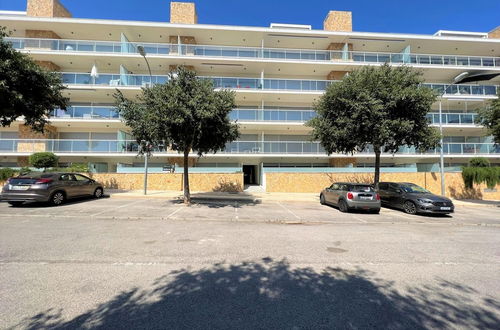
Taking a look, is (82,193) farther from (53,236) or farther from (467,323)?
(467,323)

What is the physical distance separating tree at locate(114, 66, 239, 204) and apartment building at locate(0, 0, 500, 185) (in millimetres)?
8584

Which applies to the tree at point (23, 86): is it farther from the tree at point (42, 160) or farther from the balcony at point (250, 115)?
the balcony at point (250, 115)

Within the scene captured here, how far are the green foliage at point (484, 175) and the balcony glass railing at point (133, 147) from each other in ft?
10.7

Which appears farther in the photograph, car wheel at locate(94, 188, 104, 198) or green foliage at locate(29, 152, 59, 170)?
green foliage at locate(29, 152, 59, 170)

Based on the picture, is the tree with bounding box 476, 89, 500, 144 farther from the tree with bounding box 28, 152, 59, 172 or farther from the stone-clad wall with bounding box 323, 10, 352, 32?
the tree with bounding box 28, 152, 59, 172

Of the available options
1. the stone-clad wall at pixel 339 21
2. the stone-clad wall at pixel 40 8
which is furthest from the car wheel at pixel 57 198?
the stone-clad wall at pixel 339 21

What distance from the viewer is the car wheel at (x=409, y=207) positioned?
11.5m

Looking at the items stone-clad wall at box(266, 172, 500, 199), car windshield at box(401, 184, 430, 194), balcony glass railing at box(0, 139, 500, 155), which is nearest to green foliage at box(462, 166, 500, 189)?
stone-clad wall at box(266, 172, 500, 199)

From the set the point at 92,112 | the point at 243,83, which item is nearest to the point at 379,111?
the point at 243,83

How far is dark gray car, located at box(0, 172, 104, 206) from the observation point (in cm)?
1003

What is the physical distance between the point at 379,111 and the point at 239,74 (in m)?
16.3

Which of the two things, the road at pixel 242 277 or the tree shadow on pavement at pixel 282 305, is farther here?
the road at pixel 242 277

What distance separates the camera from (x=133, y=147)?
21031 millimetres

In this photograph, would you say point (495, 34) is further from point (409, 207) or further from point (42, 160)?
point (42, 160)
